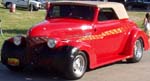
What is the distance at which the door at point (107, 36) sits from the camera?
10.7 meters

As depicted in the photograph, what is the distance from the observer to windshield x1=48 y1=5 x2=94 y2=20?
1088cm

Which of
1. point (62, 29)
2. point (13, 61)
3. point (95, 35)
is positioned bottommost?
point (13, 61)

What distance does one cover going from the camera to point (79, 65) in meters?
9.85

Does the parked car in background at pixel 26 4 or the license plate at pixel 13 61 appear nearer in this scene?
the license plate at pixel 13 61

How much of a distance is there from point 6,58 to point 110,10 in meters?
3.03

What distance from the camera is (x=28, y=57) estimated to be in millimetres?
9828

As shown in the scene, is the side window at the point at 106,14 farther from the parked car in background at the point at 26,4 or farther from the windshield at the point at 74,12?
the parked car in background at the point at 26,4

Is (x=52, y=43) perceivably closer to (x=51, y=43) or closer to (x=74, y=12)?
(x=51, y=43)

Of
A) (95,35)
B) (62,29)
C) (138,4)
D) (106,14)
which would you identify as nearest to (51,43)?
(62,29)

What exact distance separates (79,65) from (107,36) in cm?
153

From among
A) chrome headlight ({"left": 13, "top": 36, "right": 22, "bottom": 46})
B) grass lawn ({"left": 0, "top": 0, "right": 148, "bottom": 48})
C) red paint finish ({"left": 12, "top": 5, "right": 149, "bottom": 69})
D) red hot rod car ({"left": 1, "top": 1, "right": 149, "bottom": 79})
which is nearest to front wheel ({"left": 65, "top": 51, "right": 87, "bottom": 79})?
red hot rod car ({"left": 1, "top": 1, "right": 149, "bottom": 79})

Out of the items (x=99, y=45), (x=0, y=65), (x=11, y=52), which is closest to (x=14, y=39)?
(x=11, y=52)

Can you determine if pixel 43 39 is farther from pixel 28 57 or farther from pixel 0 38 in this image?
pixel 0 38

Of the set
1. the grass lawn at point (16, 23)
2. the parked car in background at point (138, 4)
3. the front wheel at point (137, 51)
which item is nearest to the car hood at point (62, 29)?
the front wheel at point (137, 51)
